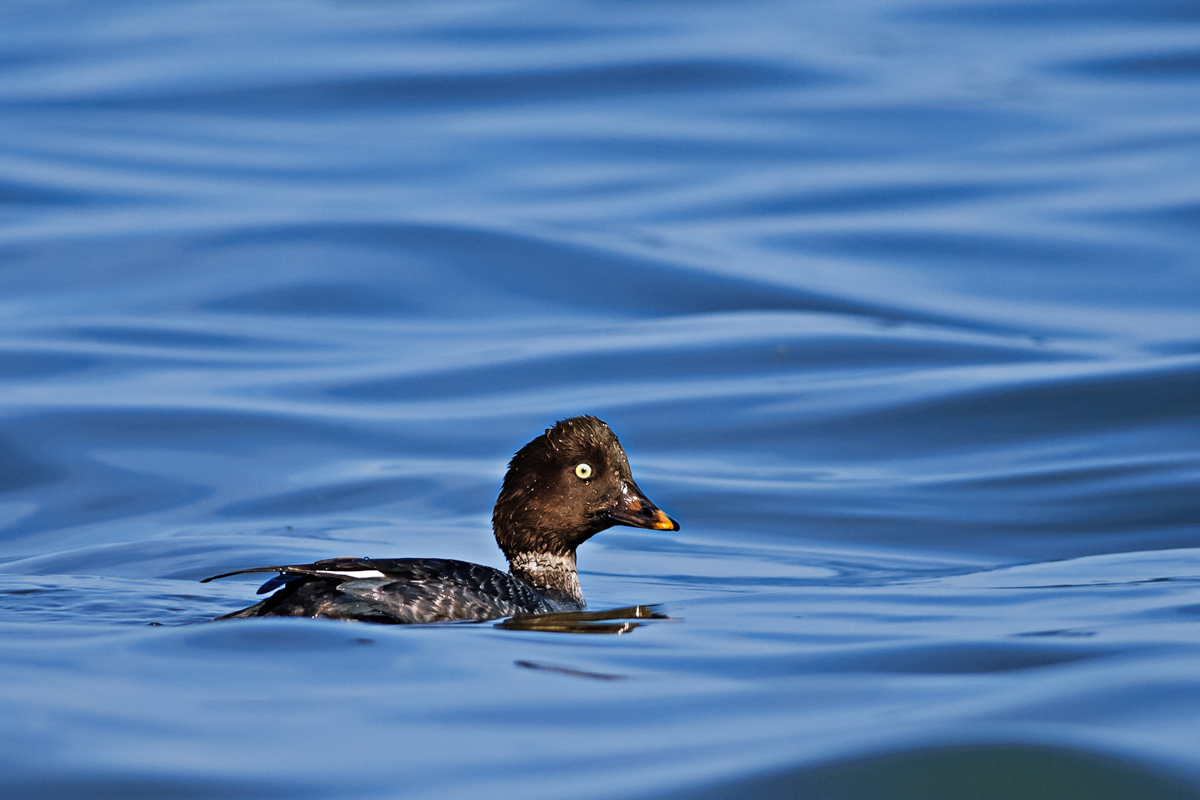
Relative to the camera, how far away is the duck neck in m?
8.42

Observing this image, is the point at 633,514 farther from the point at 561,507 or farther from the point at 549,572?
the point at 549,572

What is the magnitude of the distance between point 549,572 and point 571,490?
0.40 metres

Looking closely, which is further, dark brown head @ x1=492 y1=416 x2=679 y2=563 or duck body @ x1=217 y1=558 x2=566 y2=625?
dark brown head @ x1=492 y1=416 x2=679 y2=563

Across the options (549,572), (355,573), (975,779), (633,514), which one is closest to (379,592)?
(355,573)

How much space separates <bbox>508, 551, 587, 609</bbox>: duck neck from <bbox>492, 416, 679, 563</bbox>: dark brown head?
3 centimetres

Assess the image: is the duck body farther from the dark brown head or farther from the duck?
the dark brown head

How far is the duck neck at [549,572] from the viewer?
8422mm

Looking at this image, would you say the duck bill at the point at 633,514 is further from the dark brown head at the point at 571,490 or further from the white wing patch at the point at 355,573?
the white wing patch at the point at 355,573

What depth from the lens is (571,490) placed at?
8.44m

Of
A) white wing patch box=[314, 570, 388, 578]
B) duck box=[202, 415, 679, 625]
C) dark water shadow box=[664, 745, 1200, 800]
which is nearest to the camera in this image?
dark water shadow box=[664, 745, 1200, 800]

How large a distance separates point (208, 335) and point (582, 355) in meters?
3.14

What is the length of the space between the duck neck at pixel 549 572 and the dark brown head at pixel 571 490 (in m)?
0.03

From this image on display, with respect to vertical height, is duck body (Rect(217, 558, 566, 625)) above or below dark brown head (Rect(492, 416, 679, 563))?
below

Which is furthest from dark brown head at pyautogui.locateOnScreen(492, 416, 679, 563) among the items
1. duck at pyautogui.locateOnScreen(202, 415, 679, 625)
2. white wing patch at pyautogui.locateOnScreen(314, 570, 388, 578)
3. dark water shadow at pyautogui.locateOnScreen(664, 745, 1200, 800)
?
dark water shadow at pyautogui.locateOnScreen(664, 745, 1200, 800)
